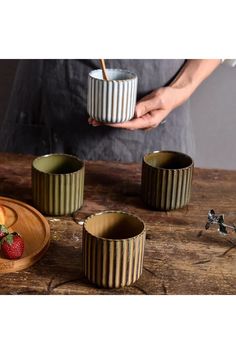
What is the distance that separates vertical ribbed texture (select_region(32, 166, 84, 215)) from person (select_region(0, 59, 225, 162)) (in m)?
0.25

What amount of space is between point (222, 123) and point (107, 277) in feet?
3.03

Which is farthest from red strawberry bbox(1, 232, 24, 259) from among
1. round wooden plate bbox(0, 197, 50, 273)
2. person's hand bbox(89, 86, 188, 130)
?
person's hand bbox(89, 86, 188, 130)

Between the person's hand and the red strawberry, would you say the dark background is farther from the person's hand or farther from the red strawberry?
the red strawberry

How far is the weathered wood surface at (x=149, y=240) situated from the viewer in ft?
2.04

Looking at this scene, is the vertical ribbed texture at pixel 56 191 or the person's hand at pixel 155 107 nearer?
the vertical ribbed texture at pixel 56 191

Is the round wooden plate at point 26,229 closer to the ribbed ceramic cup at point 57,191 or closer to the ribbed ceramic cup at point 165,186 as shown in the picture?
the ribbed ceramic cup at point 57,191

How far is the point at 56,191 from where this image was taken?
754mm

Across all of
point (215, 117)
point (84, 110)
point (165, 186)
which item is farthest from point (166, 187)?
Result: point (215, 117)

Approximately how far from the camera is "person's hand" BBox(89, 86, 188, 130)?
93cm

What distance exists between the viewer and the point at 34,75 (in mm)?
1060

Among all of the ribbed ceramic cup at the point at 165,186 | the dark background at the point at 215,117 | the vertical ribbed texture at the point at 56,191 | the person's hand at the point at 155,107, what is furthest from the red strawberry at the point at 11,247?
the dark background at the point at 215,117

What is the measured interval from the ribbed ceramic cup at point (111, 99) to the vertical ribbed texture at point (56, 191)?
0.12 meters

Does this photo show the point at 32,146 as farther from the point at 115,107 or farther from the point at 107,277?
the point at 107,277
